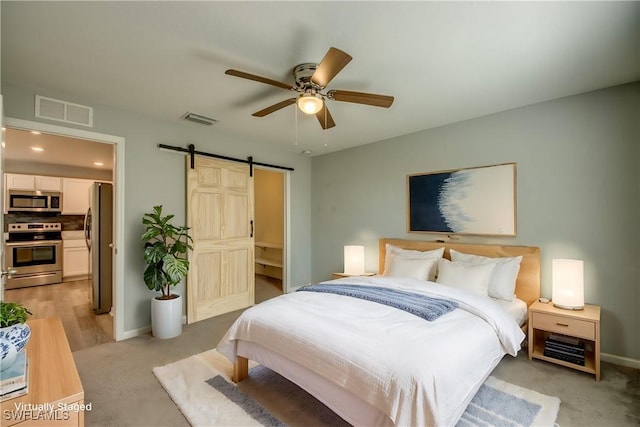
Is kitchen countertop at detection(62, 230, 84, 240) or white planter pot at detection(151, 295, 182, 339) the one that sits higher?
kitchen countertop at detection(62, 230, 84, 240)

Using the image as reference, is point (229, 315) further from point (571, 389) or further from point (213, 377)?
point (571, 389)

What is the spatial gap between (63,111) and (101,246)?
2.05 meters

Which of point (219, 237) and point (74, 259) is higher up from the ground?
point (219, 237)

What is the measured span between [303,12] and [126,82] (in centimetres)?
185

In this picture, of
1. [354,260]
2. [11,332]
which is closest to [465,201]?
[354,260]

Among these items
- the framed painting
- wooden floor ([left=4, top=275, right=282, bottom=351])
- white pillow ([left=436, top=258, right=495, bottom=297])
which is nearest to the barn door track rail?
wooden floor ([left=4, top=275, right=282, bottom=351])

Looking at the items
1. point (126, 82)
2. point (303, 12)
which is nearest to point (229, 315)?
point (126, 82)

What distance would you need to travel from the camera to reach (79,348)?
9.91ft

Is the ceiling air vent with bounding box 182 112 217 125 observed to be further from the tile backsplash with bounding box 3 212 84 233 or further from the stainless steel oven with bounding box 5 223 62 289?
the tile backsplash with bounding box 3 212 84 233

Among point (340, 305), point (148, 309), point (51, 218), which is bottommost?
point (148, 309)

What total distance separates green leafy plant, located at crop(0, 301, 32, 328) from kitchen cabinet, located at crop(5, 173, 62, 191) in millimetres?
5822

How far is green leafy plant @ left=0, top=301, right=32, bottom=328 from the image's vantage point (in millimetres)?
1452

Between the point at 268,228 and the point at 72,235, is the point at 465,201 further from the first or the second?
the point at 72,235

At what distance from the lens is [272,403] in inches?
83.8
